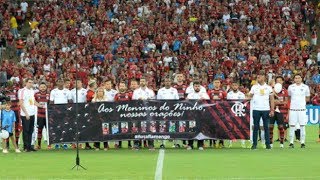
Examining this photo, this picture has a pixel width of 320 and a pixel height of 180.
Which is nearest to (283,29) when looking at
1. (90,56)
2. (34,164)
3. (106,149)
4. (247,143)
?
(90,56)

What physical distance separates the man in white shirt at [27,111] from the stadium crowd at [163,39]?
574 inches

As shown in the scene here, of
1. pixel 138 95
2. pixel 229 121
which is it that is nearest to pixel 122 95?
pixel 138 95

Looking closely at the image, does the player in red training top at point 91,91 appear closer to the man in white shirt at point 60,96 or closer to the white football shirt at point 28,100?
the man in white shirt at point 60,96

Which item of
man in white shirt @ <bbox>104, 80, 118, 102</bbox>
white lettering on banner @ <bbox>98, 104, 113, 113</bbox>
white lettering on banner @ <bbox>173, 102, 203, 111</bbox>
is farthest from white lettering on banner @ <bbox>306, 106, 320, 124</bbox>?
white lettering on banner @ <bbox>98, 104, 113, 113</bbox>

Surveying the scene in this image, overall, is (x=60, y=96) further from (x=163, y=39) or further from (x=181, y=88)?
(x=163, y=39)

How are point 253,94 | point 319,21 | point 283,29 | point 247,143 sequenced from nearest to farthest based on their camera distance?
point 253,94 < point 247,143 < point 283,29 < point 319,21

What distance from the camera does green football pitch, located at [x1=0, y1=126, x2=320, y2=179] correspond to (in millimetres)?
19875

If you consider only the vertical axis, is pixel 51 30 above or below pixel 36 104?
above

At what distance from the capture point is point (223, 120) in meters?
27.1

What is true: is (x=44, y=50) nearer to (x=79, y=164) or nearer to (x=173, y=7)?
(x=173, y=7)

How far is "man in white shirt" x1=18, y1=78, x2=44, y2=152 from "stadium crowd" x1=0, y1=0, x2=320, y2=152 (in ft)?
47.8

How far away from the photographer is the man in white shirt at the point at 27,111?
2638 centimetres

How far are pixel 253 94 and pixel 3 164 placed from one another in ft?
25.9

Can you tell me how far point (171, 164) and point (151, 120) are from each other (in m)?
4.92
